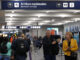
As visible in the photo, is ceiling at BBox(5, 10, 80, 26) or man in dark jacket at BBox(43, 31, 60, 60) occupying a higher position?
ceiling at BBox(5, 10, 80, 26)

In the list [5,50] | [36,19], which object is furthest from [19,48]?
[36,19]

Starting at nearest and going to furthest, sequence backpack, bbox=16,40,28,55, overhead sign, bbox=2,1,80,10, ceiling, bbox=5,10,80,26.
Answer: backpack, bbox=16,40,28,55, overhead sign, bbox=2,1,80,10, ceiling, bbox=5,10,80,26

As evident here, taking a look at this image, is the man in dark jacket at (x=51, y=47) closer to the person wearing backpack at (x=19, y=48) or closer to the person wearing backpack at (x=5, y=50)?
the person wearing backpack at (x=19, y=48)

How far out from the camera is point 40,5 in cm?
1034

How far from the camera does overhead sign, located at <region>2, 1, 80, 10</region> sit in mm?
10016

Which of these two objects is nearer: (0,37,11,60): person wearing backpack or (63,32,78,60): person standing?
(63,32,78,60): person standing

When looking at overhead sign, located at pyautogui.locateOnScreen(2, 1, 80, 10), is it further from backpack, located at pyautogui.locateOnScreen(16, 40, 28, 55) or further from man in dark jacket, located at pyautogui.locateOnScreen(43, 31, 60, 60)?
backpack, located at pyautogui.locateOnScreen(16, 40, 28, 55)

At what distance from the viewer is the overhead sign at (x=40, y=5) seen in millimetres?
10016

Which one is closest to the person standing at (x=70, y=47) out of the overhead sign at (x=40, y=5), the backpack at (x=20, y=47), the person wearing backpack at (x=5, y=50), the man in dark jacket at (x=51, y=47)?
the man in dark jacket at (x=51, y=47)

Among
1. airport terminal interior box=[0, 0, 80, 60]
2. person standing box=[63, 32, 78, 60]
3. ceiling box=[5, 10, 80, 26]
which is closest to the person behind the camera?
person standing box=[63, 32, 78, 60]

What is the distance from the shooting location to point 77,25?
2952 cm

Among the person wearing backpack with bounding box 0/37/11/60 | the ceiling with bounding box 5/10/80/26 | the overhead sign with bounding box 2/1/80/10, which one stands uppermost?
the overhead sign with bounding box 2/1/80/10

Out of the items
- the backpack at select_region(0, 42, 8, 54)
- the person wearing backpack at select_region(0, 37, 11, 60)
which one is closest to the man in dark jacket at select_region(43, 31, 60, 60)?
the person wearing backpack at select_region(0, 37, 11, 60)

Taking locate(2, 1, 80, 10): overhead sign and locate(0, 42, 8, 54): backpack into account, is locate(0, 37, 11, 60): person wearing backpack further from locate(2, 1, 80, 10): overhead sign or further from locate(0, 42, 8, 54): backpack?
locate(2, 1, 80, 10): overhead sign
